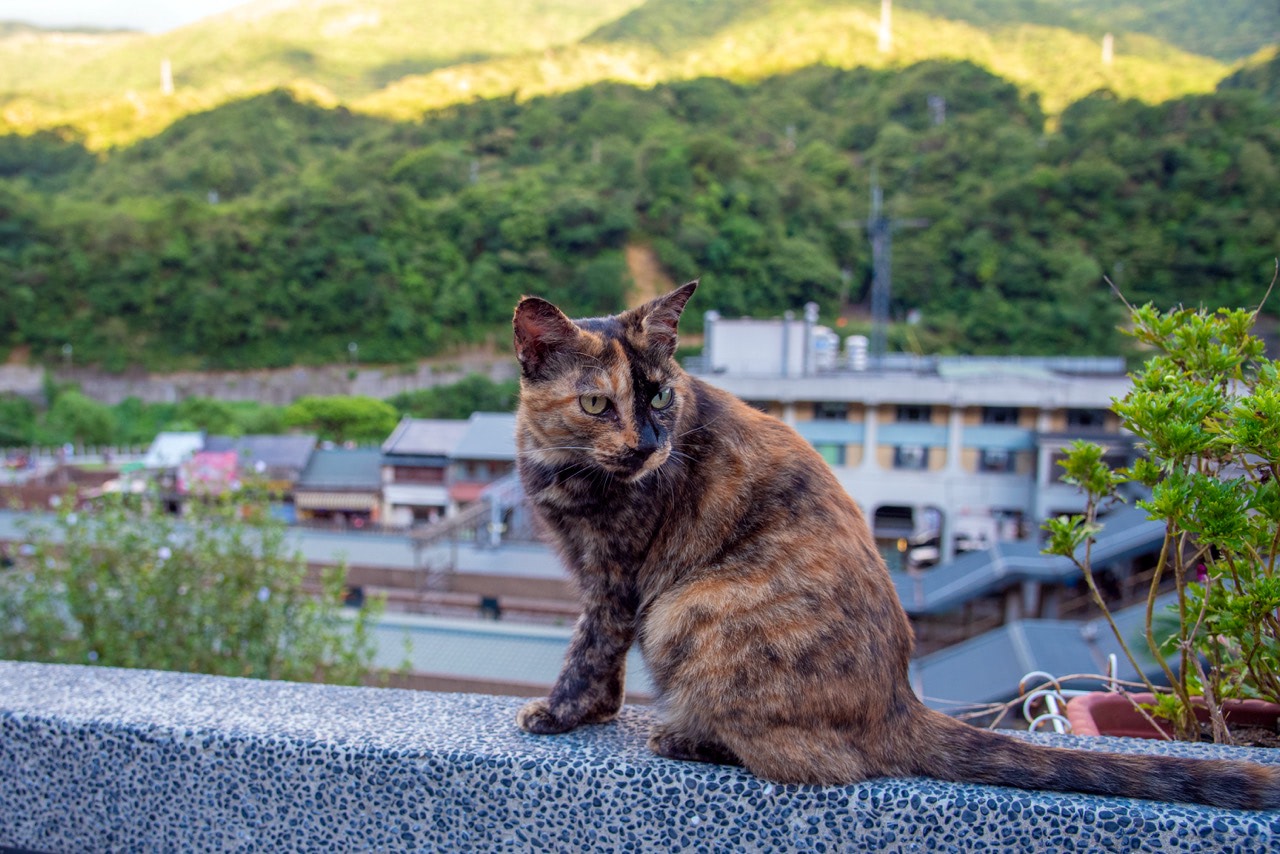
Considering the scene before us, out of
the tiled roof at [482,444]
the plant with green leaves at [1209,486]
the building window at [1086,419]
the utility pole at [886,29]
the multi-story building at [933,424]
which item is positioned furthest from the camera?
the utility pole at [886,29]

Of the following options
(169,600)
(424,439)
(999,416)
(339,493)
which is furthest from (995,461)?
(339,493)

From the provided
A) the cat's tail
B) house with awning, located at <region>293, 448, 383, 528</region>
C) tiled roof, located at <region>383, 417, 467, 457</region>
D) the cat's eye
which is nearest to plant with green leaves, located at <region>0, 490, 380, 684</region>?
the cat's eye

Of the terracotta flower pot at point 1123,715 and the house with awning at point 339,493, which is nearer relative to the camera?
the terracotta flower pot at point 1123,715

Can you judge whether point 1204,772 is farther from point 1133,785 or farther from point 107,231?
point 107,231

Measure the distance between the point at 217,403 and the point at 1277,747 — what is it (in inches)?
1051

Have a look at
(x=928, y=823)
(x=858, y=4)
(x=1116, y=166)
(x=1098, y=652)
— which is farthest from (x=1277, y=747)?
(x=858, y=4)

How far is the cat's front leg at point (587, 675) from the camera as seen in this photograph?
1141 mm

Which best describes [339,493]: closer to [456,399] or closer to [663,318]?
[456,399]

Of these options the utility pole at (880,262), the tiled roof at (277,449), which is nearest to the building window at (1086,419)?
the utility pole at (880,262)

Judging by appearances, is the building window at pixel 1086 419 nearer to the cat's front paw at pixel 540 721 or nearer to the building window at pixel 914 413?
the building window at pixel 914 413

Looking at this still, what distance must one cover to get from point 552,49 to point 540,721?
158 feet

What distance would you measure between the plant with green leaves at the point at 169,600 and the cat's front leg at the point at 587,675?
2542 mm

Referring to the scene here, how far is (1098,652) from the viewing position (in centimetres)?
581

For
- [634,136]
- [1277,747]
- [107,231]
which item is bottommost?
[1277,747]
